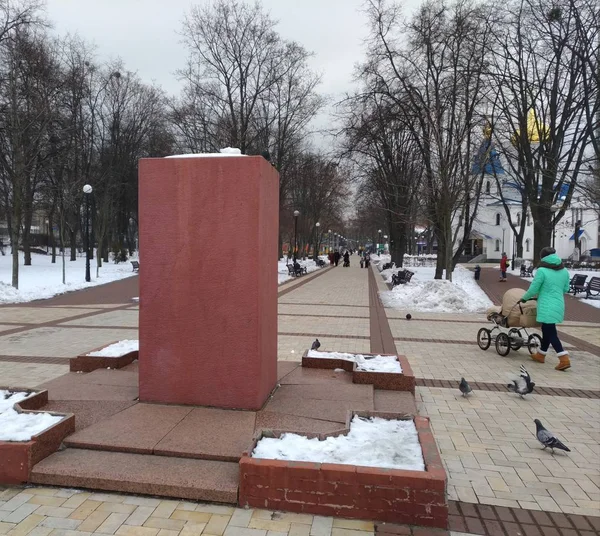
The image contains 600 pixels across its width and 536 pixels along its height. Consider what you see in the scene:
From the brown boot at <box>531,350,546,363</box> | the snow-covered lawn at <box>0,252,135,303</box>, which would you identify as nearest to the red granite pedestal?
the brown boot at <box>531,350,546,363</box>

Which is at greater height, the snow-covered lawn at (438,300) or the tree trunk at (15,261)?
the tree trunk at (15,261)

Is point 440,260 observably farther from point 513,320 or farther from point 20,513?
point 20,513

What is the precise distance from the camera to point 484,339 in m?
8.98

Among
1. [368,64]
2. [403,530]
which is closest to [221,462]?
[403,530]

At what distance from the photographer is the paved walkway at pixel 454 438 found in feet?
10.1

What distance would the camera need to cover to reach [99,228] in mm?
36719

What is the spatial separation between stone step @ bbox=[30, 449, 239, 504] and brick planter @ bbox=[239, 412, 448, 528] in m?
0.23

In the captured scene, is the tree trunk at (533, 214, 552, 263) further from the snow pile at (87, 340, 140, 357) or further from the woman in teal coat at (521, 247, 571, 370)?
the snow pile at (87, 340, 140, 357)

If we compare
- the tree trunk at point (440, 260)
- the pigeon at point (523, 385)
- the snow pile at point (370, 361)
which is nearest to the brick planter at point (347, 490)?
the snow pile at point (370, 361)

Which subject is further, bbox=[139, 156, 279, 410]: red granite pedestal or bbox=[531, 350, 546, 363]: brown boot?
bbox=[531, 350, 546, 363]: brown boot

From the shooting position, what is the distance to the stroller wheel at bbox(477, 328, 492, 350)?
880 cm

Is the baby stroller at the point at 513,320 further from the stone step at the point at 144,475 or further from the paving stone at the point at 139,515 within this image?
the paving stone at the point at 139,515

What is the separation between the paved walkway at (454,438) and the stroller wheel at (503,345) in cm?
13

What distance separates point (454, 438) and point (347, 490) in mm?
1907
